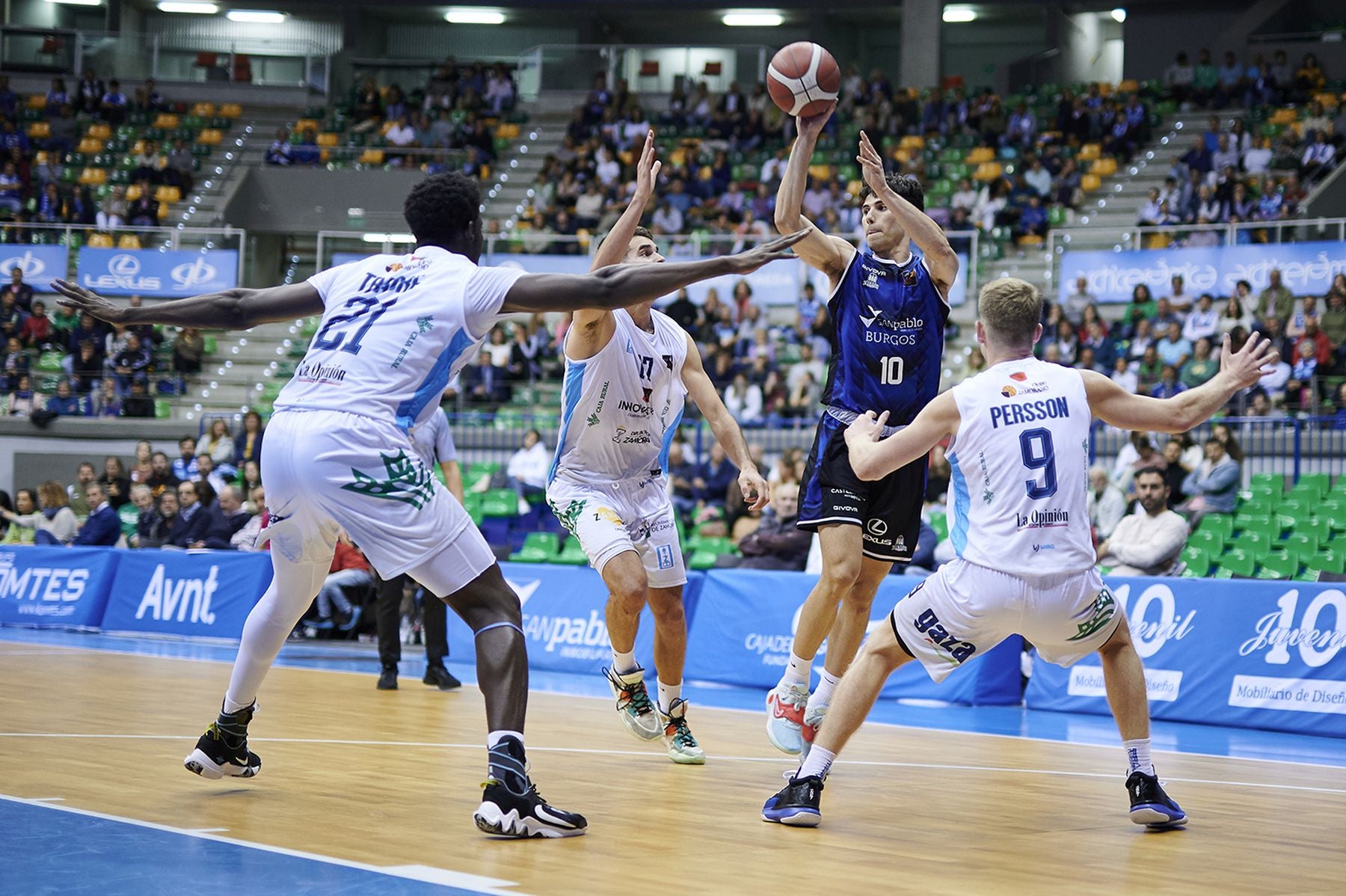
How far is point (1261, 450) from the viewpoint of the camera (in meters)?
15.8

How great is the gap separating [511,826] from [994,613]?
1.80m

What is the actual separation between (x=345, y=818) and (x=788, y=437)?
13.9m

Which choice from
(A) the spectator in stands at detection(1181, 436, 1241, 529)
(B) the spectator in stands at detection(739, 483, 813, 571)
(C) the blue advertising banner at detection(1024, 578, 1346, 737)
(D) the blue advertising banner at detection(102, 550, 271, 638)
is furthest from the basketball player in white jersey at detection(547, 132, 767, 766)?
(D) the blue advertising banner at detection(102, 550, 271, 638)

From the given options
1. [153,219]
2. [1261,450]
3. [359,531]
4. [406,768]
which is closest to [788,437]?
[1261,450]

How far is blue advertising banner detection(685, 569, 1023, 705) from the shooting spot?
11.6m

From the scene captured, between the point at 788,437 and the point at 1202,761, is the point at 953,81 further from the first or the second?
the point at 1202,761

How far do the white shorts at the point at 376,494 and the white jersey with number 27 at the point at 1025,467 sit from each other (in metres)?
1.75

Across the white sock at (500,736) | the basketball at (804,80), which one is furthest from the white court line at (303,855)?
the basketball at (804,80)

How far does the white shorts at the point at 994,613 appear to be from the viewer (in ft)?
16.6

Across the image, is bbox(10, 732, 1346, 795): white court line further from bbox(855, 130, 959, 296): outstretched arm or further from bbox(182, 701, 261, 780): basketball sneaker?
bbox(855, 130, 959, 296): outstretched arm

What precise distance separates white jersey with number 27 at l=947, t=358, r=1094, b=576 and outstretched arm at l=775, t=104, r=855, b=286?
4.32ft

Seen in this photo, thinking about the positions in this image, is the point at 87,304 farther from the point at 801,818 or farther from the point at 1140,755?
the point at 1140,755

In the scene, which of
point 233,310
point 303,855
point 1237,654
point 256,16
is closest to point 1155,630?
point 1237,654

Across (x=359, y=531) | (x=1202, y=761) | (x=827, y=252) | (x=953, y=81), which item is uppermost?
(x=953, y=81)
